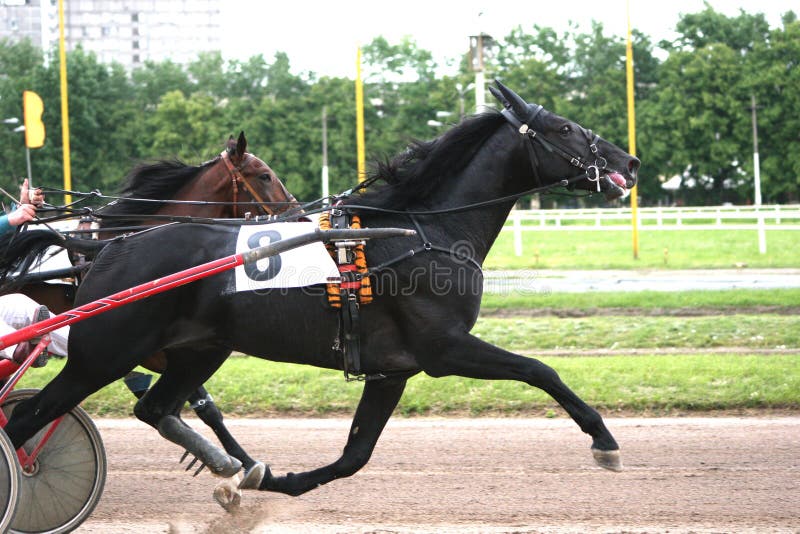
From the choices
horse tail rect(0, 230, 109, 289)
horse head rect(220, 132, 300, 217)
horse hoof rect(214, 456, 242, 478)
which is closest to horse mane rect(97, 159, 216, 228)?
horse head rect(220, 132, 300, 217)

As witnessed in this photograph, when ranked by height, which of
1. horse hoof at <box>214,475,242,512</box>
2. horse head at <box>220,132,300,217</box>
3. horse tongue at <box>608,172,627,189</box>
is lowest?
horse hoof at <box>214,475,242,512</box>

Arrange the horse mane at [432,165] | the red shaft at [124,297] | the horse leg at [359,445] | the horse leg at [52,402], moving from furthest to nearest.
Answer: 1. the horse mane at [432,165]
2. the horse leg at [359,445]
3. the horse leg at [52,402]
4. the red shaft at [124,297]

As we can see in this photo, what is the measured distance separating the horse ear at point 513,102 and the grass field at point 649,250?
483 inches

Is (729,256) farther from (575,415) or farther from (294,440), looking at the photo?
(575,415)

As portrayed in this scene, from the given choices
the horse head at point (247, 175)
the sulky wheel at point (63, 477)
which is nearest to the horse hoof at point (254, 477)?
the sulky wheel at point (63, 477)

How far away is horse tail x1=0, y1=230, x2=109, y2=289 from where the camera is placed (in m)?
5.40

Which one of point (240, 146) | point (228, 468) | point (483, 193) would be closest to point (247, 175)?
point (240, 146)

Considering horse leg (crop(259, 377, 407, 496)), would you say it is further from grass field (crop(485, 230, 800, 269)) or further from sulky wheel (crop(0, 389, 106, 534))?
grass field (crop(485, 230, 800, 269))

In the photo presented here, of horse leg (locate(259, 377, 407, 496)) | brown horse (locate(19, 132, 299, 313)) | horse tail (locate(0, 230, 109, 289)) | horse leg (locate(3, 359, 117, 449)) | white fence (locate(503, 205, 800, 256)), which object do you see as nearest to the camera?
horse leg (locate(3, 359, 117, 449))

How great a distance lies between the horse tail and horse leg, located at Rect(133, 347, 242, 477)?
717 mm

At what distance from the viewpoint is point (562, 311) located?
13.1 m

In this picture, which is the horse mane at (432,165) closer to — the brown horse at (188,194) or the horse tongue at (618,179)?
the horse tongue at (618,179)

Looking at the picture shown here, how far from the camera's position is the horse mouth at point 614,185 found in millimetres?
5125

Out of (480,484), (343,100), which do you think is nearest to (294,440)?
(480,484)
